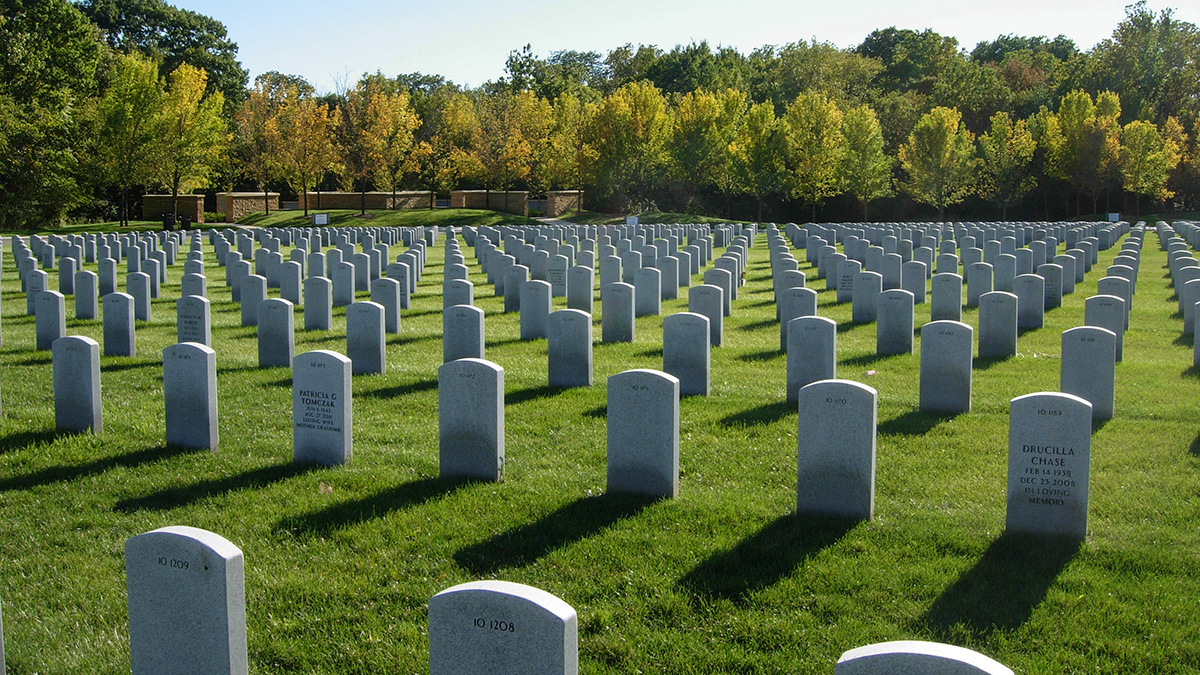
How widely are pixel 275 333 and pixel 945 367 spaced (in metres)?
8.23

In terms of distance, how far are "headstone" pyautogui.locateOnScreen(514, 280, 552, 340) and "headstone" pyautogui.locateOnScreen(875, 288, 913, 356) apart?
503 cm

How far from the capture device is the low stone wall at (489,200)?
67688 millimetres

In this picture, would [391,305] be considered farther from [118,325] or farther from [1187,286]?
[1187,286]

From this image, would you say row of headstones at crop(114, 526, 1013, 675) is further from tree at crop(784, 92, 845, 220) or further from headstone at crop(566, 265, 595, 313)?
tree at crop(784, 92, 845, 220)

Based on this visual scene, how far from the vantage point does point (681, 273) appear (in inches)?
926

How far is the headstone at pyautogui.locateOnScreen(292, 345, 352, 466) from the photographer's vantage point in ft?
28.0

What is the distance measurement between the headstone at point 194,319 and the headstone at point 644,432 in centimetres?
726

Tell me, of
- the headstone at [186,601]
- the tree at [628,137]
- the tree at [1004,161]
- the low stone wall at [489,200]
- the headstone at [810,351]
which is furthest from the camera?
the low stone wall at [489,200]

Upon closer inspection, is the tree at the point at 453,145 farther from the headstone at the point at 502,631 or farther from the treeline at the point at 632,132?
the headstone at the point at 502,631

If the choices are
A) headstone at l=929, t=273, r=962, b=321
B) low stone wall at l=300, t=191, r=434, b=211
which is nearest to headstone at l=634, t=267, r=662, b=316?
headstone at l=929, t=273, r=962, b=321

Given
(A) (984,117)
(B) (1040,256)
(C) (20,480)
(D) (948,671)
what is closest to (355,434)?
(C) (20,480)

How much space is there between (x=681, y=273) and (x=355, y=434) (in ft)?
48.1

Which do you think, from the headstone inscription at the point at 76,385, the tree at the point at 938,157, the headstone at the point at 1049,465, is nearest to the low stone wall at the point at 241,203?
the tree at the point at 938,157

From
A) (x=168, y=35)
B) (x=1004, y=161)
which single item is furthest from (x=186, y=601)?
(x=168, y=35)
